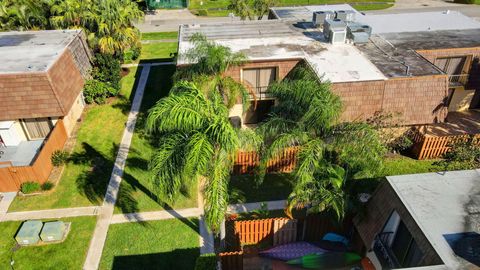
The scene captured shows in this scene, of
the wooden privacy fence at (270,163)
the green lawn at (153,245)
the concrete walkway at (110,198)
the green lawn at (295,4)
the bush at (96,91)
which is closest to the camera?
the green lawn at (153,245)

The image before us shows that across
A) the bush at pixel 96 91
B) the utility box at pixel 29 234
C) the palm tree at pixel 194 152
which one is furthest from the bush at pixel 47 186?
the palm tree at pixel 194 152

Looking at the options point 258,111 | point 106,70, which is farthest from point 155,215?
point 106,70

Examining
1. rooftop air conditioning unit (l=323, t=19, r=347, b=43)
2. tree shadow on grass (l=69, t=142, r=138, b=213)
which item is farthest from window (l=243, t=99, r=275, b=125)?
tree shadow on grass (l=69, t=142, r=138, b=213)

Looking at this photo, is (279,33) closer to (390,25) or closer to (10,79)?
(390,25)

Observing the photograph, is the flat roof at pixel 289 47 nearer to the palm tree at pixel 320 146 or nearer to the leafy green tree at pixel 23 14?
the palm tree at pixel 320 146

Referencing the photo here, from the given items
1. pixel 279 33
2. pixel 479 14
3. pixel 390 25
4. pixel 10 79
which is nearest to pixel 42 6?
pixel 10 79
